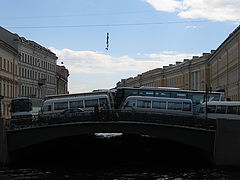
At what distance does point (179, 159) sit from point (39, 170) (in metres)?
11.3

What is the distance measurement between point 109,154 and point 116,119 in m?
7.47

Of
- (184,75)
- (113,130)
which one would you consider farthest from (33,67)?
(113,130)

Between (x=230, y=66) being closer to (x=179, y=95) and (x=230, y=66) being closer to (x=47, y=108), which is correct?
(x=179, y=95)

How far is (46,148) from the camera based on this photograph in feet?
135

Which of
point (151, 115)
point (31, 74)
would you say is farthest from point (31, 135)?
point (31, 74)

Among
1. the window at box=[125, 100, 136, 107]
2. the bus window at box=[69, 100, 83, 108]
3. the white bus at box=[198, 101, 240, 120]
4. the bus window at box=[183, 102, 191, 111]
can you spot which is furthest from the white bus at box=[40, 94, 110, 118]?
the white bus at box=[198, 101, 240, 120]

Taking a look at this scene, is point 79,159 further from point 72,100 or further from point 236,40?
point 236,40

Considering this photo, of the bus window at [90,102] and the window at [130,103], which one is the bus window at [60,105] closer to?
the bus window at [90,102]

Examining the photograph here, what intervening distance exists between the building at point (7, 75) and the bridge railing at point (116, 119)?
1340 inches

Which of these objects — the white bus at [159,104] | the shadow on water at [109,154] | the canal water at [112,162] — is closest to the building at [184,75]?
the shadow on water at [109,154]

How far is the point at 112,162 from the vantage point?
33281mm

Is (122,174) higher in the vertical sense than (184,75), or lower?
lower

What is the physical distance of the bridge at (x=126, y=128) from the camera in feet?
99.8

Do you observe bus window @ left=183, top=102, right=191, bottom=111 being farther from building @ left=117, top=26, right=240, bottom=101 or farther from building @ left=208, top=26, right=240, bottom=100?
building @ left=208, top=26, right=240, bottom=100
